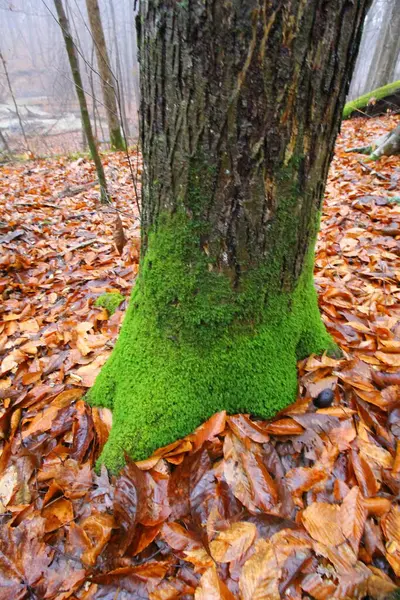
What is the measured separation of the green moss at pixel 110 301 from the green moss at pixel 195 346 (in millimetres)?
1079

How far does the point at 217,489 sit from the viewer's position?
135 cm

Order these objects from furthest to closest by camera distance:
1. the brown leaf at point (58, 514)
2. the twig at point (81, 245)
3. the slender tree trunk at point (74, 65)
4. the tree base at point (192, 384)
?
the slender tree trunk at point (74, 65) → the twig at point (81, 245) → the tree base at point (192, 384) → the brown leaf at point (58, 514)

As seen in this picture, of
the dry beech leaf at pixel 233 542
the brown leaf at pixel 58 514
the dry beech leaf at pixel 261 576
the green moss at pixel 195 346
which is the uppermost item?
the green moss at pixel 195 346

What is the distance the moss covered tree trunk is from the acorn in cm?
11

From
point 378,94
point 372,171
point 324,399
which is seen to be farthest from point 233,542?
point 378,94

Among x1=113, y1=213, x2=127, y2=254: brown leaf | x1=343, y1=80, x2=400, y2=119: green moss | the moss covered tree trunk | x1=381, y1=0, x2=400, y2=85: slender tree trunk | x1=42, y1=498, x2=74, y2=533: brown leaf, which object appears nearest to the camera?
the moss covered tree trunk

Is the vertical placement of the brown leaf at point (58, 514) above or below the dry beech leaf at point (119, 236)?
above

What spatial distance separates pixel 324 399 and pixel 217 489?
0.66 m

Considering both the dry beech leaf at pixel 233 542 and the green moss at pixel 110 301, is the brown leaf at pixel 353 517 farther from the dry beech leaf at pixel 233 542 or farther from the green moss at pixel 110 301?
the green moss at pixel 110 301

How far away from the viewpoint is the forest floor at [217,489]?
1138 millimetres

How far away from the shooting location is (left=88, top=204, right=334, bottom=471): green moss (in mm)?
1426

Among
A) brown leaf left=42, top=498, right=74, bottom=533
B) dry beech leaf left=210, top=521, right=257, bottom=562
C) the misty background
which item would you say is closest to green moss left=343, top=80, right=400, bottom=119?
the misty background

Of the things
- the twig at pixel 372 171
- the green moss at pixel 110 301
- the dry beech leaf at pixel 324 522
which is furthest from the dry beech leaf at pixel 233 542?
the twig at pixel 372 171

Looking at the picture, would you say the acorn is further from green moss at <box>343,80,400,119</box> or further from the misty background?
green moss at <box>343,80,400,119</box>
